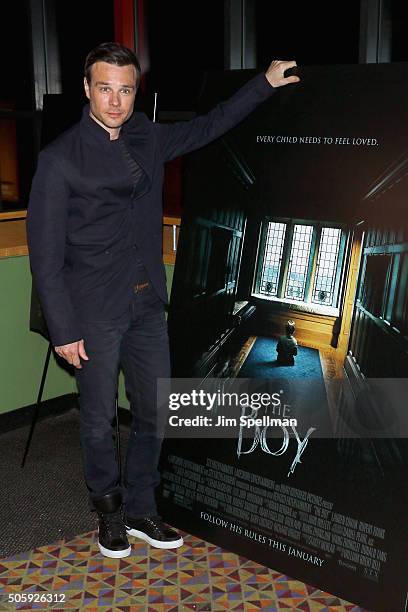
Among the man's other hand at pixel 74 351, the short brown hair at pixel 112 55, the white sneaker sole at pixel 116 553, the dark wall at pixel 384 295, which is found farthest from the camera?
the white sneaker sole at pixel 116 553

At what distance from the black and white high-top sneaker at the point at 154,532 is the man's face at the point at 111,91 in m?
1.30

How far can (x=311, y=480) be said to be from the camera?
2096 mm

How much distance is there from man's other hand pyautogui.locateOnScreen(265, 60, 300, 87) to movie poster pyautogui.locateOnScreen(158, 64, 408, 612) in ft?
0.11

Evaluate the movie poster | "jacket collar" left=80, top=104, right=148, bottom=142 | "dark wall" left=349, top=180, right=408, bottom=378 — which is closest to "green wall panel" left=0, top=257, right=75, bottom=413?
the movie poster

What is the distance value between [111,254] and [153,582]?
1006 millimetres

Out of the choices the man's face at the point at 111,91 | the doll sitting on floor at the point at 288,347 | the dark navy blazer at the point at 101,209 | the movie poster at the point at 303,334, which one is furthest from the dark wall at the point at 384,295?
the man's face at the point at 111,91

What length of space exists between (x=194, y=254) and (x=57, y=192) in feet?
1.68

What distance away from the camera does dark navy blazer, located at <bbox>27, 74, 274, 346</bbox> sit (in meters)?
2.04

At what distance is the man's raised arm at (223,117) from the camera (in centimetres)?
206

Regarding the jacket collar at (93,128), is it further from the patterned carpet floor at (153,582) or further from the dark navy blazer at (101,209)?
the patterned carpet floor at (153,582)

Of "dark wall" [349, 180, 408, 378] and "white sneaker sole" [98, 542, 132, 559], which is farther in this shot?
"white sneaker sole" [98, 542, 132, 559]

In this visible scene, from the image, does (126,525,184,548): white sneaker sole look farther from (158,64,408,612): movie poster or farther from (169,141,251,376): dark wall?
(169,141,251,376): dark wall

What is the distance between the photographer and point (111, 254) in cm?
215

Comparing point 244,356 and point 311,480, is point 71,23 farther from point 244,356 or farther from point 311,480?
point 311,480
